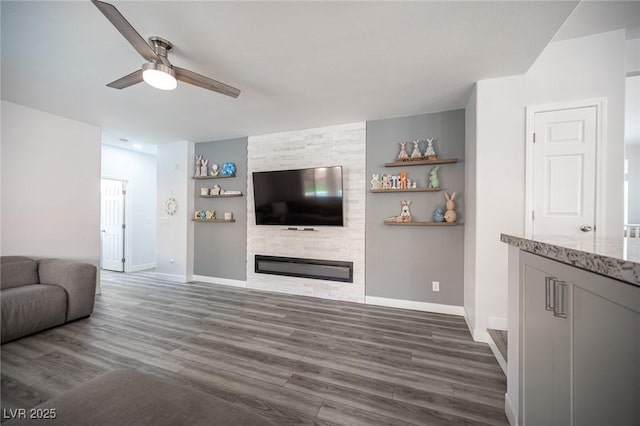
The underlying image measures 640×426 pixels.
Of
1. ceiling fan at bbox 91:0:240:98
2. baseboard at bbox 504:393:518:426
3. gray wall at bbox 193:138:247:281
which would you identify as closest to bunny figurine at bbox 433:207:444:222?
baseboard at bbox 504:393:518:426

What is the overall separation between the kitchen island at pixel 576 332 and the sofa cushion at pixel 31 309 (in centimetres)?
412

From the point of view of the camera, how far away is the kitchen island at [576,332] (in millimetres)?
644

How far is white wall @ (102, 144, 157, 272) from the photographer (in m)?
5.15

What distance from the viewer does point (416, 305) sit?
125 inches

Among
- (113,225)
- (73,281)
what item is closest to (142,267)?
(113,225)

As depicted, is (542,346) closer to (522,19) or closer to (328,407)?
(328,407)

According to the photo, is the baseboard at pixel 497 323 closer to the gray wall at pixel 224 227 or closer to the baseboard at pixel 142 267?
the gray wall at pixel 224 227

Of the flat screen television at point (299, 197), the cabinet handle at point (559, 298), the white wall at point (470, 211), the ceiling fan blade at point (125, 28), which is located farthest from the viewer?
the flat screen television at point (299, 197)

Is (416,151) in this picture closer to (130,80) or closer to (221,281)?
(130,80)

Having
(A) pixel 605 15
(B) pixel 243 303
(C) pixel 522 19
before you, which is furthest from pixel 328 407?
(A) pixel 605 15

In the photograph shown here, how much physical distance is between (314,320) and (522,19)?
10.6ft

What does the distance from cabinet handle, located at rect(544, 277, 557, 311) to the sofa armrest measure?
13.8ft

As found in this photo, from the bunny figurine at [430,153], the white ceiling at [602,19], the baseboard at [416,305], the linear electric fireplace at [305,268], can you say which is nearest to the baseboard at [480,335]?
the baseboard at [416,305]

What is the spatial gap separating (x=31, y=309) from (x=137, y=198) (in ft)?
11.8
